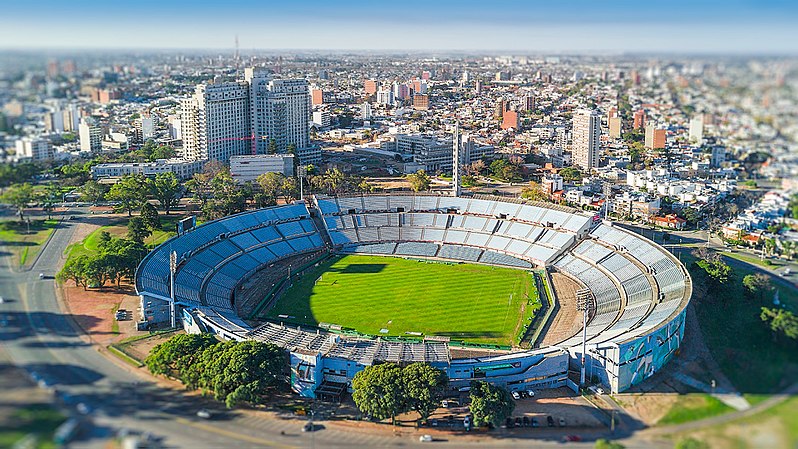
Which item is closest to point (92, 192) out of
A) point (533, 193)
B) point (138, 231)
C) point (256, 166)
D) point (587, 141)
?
point (138, 231)

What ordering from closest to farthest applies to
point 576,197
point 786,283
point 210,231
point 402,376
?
point 402,376
point 786,283
point 210,231
point 576,197

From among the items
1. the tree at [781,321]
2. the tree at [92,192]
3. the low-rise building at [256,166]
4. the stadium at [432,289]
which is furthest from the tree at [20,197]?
the tree at [781,321]

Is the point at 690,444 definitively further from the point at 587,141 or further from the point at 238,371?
the point at 587,141

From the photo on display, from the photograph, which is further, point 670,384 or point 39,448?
point 670,384

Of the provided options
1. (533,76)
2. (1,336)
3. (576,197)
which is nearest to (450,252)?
(576,197)

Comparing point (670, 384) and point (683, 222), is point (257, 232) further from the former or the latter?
point (683, 222)

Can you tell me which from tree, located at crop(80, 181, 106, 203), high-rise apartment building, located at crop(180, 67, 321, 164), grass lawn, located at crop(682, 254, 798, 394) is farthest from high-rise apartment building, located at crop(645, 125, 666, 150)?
tree, located at crop(80, 181, 106, 203)
